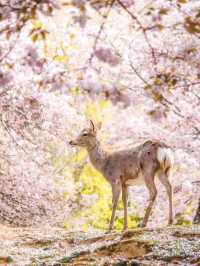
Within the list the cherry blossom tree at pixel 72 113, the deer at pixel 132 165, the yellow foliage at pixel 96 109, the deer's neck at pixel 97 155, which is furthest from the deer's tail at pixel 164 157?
the yellow foliage at pixel 96 109

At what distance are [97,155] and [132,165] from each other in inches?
43.2

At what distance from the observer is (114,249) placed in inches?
465

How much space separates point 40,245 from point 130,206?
10.4 metres

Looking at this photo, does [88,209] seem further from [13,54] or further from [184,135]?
[13,54]

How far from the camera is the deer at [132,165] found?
14.3 m

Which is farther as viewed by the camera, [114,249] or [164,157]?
[164,157]

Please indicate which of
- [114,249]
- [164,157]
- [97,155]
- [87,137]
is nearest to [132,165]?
[164,157]

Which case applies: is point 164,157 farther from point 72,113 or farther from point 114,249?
point 72,113

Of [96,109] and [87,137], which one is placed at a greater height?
[87,137]

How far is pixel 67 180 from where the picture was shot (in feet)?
73.0

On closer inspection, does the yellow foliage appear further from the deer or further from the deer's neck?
the deer

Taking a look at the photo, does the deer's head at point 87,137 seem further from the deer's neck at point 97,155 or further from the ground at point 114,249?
the ground at point 114,249

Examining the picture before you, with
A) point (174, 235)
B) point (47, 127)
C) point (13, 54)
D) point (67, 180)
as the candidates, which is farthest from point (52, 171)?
point (174, 235)

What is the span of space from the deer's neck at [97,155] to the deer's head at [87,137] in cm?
8
